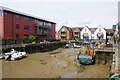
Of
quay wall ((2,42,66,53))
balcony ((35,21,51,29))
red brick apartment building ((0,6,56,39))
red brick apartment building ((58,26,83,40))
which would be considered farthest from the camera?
red brick apartment building ((58,26,83,40))

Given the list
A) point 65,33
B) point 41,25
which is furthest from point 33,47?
point 65,33

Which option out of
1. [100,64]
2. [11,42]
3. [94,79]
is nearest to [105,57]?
[100,64]

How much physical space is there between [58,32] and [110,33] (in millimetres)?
23263

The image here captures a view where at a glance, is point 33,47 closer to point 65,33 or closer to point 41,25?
point 41,25

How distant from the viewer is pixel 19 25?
46344 millimetres

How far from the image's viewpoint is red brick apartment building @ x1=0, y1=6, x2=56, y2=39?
40.4 m

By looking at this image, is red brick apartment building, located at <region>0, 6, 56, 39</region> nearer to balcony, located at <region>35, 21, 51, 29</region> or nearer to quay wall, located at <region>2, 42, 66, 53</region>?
balcony, located at <region>35, 21, 51, 29</region>

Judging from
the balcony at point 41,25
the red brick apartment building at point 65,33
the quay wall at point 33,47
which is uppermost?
the balcony at point 41,25

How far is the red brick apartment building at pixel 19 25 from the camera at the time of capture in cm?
4044

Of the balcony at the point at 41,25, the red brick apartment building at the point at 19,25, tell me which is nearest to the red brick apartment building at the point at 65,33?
the balcony at the point at 41,25

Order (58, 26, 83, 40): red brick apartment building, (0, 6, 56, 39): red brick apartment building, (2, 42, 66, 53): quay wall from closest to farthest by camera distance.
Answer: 1. (2, 42, 66, 53): quay wall
2. (0, 6, 56, 39): red brick apartment building
3. (58, 26, 83, 40): red brick apartment building

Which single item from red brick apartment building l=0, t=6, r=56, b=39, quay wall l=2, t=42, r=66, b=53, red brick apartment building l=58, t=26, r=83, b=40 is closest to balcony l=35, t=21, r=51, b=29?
red brick apartment building l=0, t=6, r=56, b=39

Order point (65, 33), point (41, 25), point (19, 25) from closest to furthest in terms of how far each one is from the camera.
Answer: point (19, 25) < point (41, 25) < point (65, 33)

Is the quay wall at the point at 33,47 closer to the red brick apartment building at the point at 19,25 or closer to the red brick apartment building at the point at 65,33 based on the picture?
the red brick apartment building at the point at 19,25
